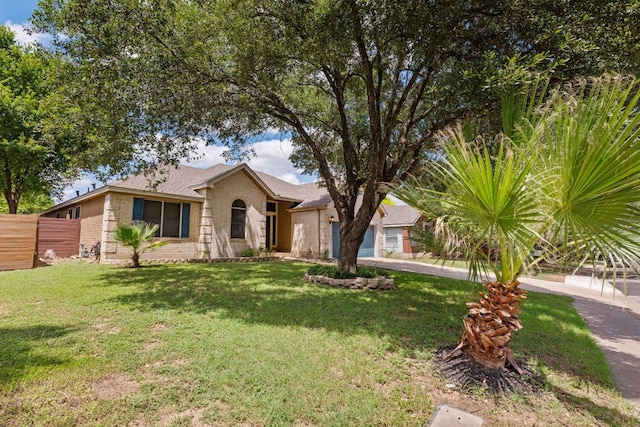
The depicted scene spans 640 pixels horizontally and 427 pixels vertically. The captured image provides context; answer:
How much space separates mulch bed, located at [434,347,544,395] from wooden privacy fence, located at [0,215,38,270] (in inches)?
597

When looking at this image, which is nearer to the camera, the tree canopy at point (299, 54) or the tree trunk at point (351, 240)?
the tree canopy at point (299, 54)

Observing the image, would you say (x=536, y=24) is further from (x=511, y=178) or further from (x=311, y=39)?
(x=511, y=178)

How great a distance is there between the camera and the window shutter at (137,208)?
1449cm

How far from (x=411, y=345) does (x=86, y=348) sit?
15.8 ft

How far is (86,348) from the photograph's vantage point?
4410 mm

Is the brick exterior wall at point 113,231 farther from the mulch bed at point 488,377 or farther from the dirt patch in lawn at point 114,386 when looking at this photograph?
the mulch bed at point 488,377

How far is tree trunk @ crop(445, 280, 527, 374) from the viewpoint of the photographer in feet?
12.3

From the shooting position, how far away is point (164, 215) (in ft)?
51.2

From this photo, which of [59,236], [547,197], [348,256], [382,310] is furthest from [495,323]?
[59,236]

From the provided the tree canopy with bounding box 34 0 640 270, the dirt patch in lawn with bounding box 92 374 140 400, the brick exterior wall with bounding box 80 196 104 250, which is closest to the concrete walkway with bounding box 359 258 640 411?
the dirt patch in lawn with bounding box 92 374 140 400

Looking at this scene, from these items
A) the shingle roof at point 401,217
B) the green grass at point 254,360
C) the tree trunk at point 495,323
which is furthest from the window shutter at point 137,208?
the shingle roof at point 401,217

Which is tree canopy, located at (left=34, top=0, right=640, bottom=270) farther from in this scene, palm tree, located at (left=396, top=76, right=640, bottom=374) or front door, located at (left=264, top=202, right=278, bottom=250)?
front door, located at (left=264, top=202, right=278, bottom=250)

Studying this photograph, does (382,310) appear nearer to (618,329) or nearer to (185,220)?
(618,329)

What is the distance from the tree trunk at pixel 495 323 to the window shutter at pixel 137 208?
585 inches
